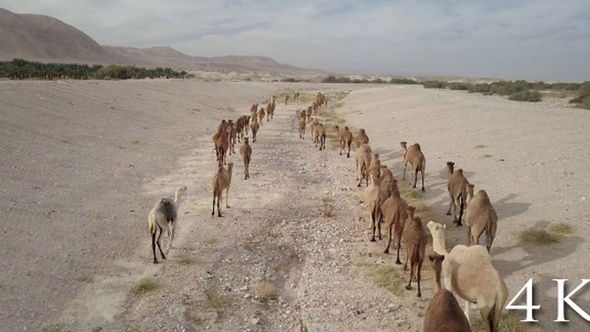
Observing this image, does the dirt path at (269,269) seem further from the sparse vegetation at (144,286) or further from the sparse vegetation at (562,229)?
the sparse vegetation at (562,229)

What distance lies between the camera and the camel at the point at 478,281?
21.8ft

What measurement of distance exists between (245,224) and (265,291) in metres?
3.93

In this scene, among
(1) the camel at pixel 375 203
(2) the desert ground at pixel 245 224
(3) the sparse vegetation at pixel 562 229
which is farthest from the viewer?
(1) the camel at pixel 375 203

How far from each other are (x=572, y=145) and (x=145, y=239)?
50.2 feet

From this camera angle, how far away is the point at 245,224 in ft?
42.3

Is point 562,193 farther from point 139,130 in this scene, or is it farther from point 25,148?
point 139,130

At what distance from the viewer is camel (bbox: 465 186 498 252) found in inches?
383

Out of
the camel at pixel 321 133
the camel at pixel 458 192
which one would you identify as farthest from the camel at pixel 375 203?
the camel at pixel 321 133

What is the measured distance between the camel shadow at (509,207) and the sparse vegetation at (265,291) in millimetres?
6830

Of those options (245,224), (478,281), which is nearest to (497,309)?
(478,281)

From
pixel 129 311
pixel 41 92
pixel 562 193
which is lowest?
pixel 129 311

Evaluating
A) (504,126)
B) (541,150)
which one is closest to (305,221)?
(541,150)

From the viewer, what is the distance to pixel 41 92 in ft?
85.3

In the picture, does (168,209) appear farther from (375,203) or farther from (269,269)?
(375,203)
